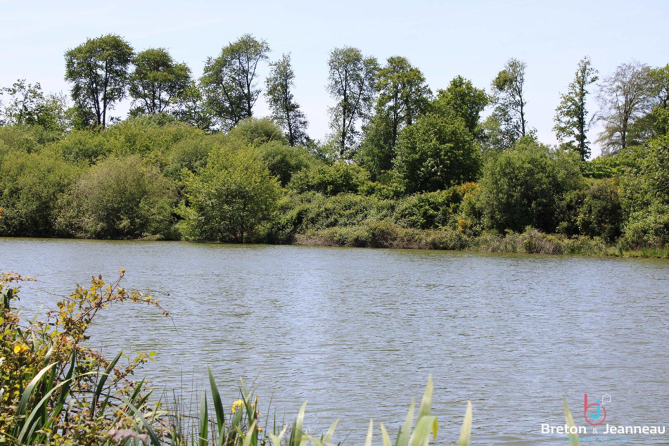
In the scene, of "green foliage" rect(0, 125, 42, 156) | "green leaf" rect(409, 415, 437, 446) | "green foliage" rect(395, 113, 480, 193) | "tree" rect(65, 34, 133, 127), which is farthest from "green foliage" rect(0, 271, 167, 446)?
"tree" rect(65, 34, 133, 127)

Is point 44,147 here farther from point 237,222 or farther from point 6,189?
point 237,222

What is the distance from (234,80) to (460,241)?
135 feet

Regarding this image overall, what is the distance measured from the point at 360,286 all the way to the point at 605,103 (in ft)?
157

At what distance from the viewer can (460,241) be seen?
142 ft

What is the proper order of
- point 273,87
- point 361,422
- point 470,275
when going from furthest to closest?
point 273,87
point 470,275
point 361,422

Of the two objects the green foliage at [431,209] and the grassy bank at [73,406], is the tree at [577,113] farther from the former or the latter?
the grassy bank at [73,406]

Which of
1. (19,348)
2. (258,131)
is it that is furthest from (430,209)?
(19,348)

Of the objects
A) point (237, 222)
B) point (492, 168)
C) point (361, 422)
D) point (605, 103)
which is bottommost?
point (361, 422)

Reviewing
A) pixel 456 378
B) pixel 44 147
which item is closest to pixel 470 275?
pixel 456 378

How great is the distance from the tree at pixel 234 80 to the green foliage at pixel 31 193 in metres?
26.1

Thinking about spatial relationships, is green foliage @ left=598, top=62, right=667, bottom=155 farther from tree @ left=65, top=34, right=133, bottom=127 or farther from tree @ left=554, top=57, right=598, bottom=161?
tree @ left=65, top=34, right=133, bottom=127

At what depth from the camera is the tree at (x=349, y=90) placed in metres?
69.9

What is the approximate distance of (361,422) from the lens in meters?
7.74

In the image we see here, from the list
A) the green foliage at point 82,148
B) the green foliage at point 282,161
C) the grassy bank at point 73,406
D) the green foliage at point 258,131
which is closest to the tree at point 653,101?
the green foliage at point 282,161
